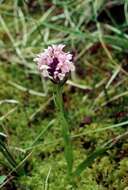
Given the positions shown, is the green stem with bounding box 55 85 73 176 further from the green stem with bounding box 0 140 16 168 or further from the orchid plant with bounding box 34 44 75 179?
the green stem with bounding box 0 140 16 168

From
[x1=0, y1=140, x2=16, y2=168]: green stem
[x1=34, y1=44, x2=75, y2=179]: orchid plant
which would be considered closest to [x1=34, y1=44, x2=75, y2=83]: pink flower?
[x1=34, y1=44, x2=75, y2=179]: orchid plant

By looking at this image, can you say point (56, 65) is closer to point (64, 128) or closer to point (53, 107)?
point (64, 128)

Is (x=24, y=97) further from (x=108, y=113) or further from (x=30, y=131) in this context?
(x=108, y=113)

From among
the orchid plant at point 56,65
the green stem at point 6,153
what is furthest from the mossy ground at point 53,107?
the orchid plant at point 56,65

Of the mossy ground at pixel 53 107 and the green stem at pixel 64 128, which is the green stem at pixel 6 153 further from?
the green stem at pixel 64 128

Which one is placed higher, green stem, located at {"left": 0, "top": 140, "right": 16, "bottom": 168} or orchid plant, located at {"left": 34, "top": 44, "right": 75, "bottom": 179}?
orchid plant, located at {"left": 34, "top": 44, "right": 75, "bottom": 179}

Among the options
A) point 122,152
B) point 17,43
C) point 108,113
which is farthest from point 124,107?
point 17,43

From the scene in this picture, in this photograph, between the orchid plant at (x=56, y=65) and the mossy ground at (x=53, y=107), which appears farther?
the mossy ground at (x=53, y=107)
